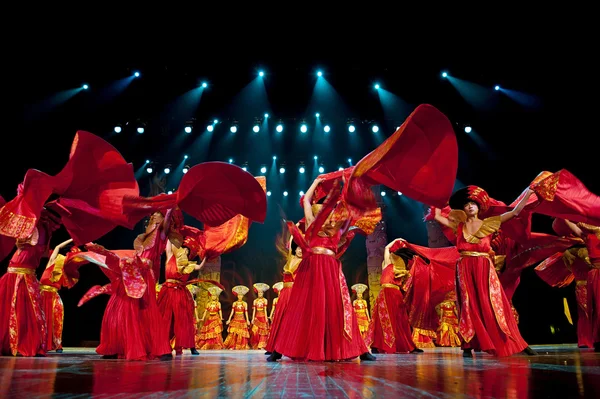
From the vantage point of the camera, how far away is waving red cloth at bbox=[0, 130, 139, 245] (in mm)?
3797

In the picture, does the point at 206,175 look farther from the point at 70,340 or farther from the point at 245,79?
the point at 70,340

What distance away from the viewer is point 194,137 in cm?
1231

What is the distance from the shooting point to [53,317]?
8.25 m

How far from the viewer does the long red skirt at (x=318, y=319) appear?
3820 mm

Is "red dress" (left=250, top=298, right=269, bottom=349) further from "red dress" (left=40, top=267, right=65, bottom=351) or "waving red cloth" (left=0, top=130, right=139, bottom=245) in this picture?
"waving red cloth" (left=0, top=130, right=139, bottom=245)

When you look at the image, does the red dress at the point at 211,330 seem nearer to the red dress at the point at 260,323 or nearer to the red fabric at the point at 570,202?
the red dress at the point at 260,323

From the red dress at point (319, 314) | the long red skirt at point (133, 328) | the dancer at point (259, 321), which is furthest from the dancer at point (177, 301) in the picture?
the dancer at point (259, 321)

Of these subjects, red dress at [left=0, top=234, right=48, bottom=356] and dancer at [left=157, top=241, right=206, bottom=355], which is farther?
dancer at [left=157, top=241, right=206, bottom=355]

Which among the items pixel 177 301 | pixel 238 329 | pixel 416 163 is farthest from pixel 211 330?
pixel 416 163

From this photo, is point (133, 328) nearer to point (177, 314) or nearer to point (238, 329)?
point (177, 314)

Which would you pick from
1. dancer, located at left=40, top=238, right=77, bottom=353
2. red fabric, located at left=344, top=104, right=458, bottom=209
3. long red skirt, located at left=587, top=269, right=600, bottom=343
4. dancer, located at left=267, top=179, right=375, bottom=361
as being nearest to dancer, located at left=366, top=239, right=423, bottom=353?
long red skirt, located at left=587, top=269, right=600, bottom=343

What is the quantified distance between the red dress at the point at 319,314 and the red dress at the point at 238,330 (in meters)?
9.01

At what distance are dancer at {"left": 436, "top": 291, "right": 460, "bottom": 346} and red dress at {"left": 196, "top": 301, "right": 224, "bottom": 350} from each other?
5.74 meters

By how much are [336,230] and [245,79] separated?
6713mm
